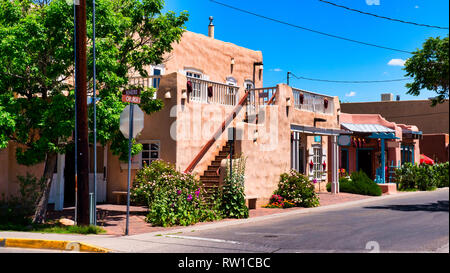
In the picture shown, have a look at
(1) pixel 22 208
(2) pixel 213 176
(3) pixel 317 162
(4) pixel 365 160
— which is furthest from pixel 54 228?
(4) pixel 365 160

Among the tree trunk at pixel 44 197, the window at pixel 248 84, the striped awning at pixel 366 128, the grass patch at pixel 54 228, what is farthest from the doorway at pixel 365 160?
the grass patch at pixel 54 228

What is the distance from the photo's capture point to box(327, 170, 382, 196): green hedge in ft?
84.3

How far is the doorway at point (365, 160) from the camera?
34.4 m

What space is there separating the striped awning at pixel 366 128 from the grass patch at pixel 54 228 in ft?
64.5

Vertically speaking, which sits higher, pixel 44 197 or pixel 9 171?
pixel 9 171

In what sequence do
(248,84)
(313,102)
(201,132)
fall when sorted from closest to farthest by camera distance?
(201,132), (313,102), (248,84)

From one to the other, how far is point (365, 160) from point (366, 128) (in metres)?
4.91

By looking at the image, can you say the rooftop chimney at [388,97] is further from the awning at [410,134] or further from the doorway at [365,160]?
the doorway at [365,160]

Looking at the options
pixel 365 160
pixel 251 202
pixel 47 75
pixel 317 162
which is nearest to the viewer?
pixel 47 75

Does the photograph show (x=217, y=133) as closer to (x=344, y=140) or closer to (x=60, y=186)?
(x=60, y=186)

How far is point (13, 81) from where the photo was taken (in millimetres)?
13469

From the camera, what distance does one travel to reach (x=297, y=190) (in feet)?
64.4

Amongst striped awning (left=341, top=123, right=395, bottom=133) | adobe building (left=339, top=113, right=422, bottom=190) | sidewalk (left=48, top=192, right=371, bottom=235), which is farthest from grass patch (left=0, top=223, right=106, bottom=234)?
striped awning (left=341, top=123, right=395, bottom=133)
